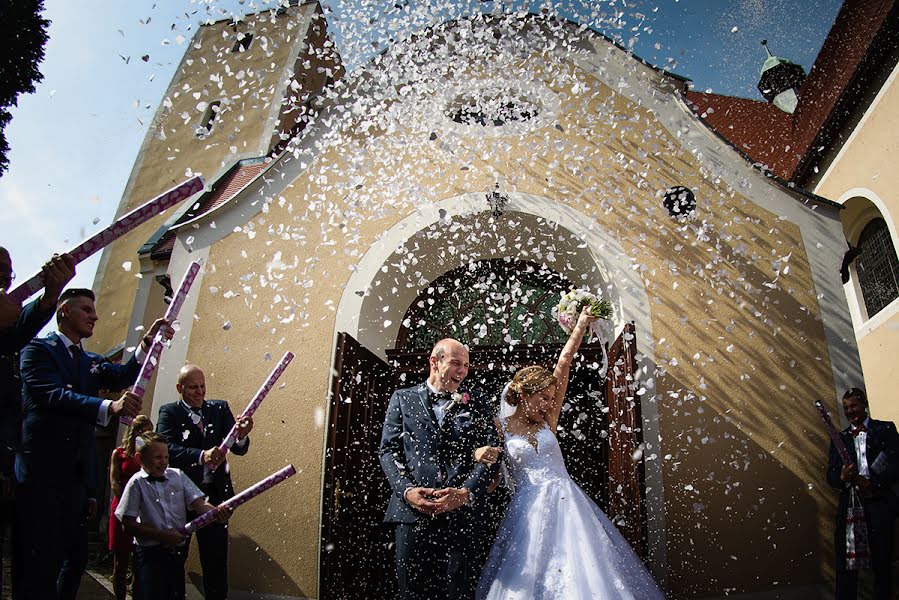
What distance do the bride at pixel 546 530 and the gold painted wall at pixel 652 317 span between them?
194 cm

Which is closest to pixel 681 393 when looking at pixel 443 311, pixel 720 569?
pixel 720 569

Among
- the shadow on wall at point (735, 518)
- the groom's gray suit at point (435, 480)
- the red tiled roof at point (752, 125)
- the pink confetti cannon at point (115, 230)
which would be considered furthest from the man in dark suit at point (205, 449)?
the red tiled roof at point (752, 125)

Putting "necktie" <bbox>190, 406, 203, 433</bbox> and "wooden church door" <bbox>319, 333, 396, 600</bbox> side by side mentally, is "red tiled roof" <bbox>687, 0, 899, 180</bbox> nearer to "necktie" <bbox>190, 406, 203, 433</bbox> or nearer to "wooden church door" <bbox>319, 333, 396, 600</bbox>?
"wooden church door" <bbox>319, 333, 396, 600</bbox>

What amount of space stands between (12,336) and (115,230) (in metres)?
0.67

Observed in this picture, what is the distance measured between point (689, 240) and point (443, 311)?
9.89ft

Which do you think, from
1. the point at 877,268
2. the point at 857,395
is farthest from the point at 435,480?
the point at 877,268

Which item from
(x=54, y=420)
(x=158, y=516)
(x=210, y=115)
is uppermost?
(x=210, y=115)

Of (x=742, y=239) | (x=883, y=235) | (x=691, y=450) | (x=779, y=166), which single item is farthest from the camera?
(x=779, y=166)

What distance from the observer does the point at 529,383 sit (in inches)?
176

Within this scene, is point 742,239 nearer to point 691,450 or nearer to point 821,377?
point 821,377

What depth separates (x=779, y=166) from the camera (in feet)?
49.5

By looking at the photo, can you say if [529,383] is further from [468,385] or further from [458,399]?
[468,385]

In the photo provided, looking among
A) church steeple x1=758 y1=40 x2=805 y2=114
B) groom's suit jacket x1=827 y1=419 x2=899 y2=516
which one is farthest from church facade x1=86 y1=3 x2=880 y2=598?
church steeple x1=758 y1=40 x2=805 y2=114

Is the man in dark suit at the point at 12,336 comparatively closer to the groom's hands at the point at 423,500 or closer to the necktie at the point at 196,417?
the necktie at the point at 196,417
